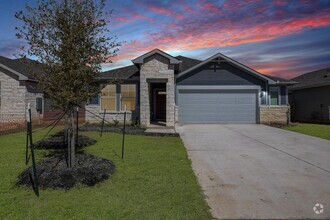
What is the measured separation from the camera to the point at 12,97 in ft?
64.2

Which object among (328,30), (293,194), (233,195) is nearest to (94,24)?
(233,195)

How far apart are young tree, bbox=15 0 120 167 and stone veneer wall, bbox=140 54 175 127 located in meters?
10.4

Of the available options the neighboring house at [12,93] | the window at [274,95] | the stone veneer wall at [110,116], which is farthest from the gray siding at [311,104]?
the neighboring house at [12,93]

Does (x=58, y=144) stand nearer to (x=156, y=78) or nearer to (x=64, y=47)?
(x=64, y=47)

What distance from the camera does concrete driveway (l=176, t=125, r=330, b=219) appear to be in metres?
4.63

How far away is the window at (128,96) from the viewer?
19516 millimetres

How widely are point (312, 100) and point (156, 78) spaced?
1618cm

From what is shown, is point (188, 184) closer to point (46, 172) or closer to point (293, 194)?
point (293, 194)

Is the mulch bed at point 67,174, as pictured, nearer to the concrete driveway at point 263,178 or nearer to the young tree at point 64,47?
the young tree at point 64,47

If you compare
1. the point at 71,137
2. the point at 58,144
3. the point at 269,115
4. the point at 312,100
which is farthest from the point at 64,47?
the point at 312,100

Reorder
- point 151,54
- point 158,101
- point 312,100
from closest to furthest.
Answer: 1. point 151,54
2. point 158,101
3. point 312,100

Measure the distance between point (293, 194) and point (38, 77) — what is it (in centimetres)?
638

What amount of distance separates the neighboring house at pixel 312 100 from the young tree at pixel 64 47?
70.3 feet

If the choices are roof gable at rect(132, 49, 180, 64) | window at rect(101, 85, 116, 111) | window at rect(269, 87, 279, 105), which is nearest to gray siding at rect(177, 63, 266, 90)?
window at rect(269, 87, 279, 105)
